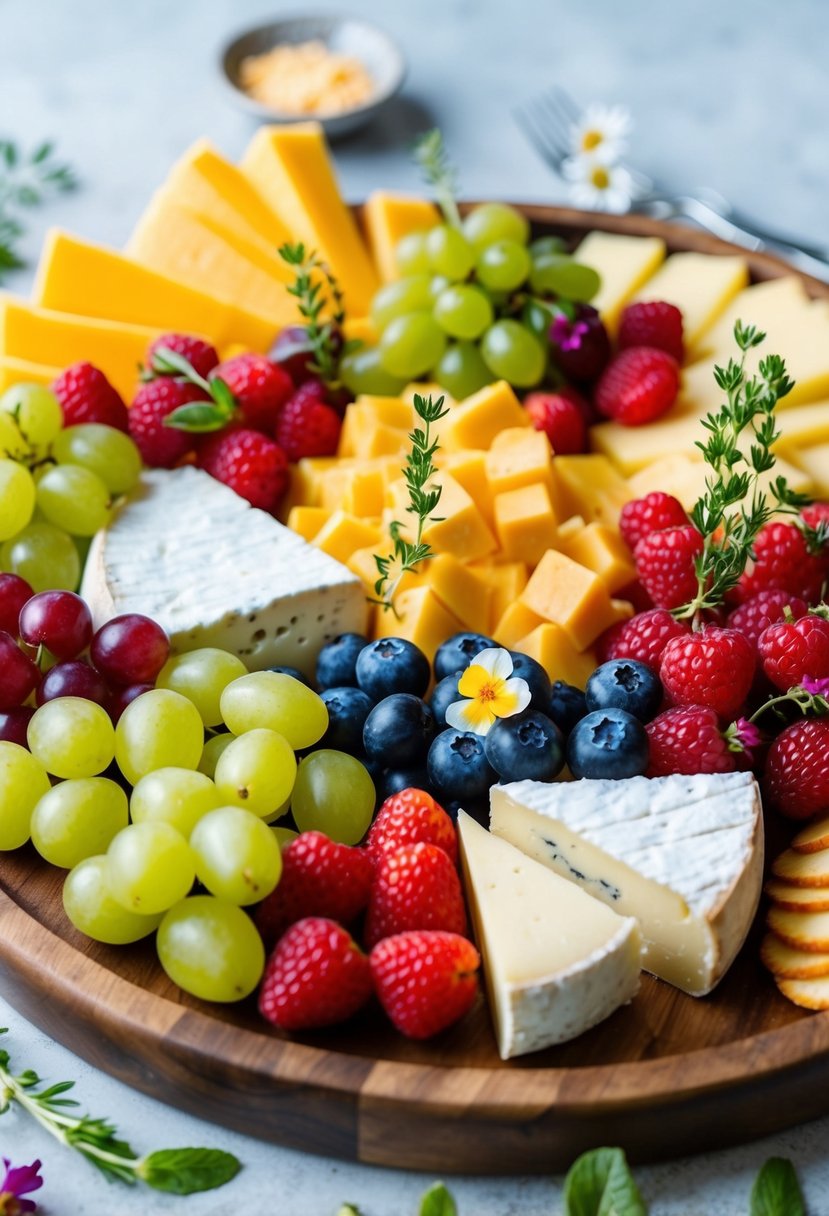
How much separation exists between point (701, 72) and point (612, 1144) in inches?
113

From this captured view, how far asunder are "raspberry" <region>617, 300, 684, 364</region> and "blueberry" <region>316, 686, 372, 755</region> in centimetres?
91

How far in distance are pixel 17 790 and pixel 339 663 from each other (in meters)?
0.48

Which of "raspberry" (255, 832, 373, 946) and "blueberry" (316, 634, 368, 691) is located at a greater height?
"raspberry" (255, 832, 373, 946)

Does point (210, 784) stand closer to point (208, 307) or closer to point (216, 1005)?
point (216, 1005)

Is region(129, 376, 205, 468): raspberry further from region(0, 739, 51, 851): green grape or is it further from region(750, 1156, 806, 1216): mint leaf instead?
region(750, 1156, 806, 1216): mint leaf

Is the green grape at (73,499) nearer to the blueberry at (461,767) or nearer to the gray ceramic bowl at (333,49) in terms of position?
the blueberry at (461,767)

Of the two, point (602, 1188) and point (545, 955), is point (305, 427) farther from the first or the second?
point (602, 1188)

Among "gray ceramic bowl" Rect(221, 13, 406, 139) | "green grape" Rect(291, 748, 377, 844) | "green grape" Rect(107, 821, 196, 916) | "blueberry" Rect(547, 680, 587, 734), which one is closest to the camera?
"green grape" Rect(107, 821, 196, 916)

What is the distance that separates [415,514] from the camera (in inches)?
76.0

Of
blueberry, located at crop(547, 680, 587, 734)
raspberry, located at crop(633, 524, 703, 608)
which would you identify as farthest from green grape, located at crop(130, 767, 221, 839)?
raspberry, located at crop(633, 524, 703, 608)

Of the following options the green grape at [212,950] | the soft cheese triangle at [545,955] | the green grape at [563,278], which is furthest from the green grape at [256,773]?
the green grape at [563,278]

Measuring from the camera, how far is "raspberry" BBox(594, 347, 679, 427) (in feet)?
7.06

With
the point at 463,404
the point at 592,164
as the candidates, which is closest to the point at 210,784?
the point at 463,404

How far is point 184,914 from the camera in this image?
1427 millimetres
